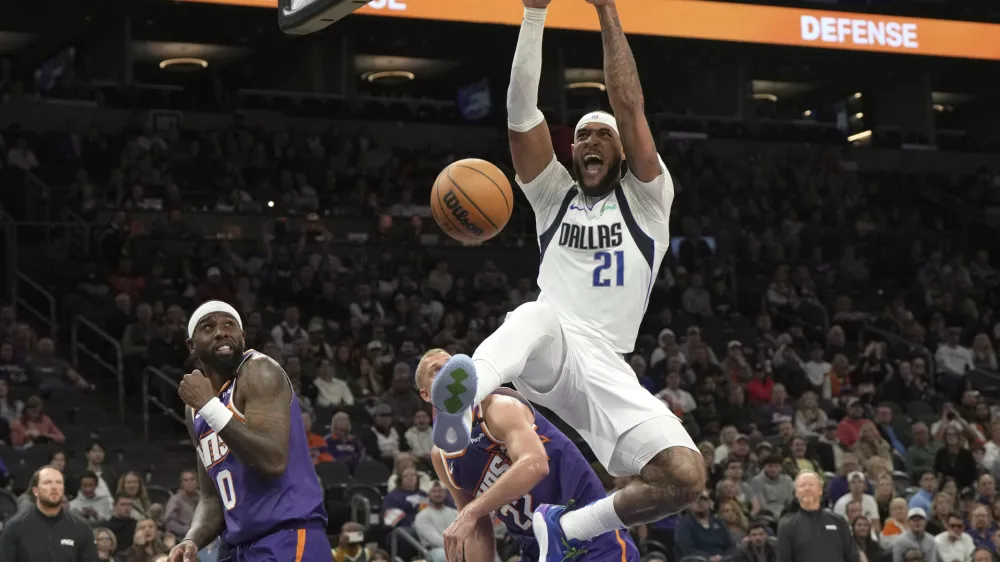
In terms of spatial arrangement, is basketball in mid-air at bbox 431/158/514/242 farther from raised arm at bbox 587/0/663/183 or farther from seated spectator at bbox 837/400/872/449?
seated spectator at bbox 837/400/872/449

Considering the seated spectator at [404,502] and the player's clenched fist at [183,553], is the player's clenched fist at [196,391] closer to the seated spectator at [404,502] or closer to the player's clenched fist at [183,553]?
the player's clenched fist at [183,553]

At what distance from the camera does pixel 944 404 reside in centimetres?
1873

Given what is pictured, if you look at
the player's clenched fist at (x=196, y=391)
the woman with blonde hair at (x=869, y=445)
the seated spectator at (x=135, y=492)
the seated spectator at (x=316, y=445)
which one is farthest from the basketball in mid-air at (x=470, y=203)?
the woman with blonde hair at (x=869, y=445)

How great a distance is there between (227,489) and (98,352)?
11928mm

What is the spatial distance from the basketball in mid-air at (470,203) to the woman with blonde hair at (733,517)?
26.1ft

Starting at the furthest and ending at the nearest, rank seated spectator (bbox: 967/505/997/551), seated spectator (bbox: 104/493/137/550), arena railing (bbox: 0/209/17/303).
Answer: arena railing (bbox: 0/209/17/303) → seated spectator (bbox: 967/505/997/551) → seated spectator (bbox: 104/493/137/550)

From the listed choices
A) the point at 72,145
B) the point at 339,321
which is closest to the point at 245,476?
the point at 339,321

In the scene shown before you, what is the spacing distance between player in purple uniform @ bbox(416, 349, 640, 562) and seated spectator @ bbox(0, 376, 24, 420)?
8103 millimetres

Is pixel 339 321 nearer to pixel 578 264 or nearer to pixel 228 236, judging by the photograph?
pixel 228 236

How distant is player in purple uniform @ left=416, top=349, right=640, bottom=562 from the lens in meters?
6.75

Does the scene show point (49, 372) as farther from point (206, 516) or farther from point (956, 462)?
point (956, 462)

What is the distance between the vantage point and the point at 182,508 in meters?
12.6

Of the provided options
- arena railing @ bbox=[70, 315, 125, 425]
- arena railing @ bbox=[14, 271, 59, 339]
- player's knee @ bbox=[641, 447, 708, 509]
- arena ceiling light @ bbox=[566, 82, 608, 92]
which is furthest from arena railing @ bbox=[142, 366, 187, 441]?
arena ceiling light @ bbox=[566, 82, 608, 92]

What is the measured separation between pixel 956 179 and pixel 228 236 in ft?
51.0
